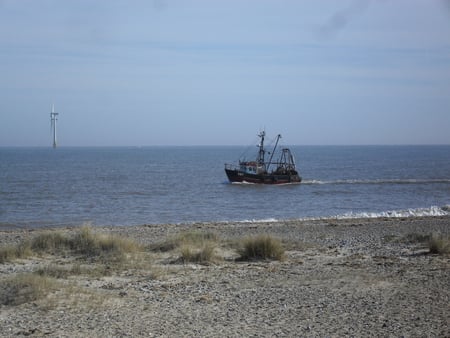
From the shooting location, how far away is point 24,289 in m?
9.95

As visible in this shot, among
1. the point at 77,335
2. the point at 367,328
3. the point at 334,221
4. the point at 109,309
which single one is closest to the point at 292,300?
the point at 367,328

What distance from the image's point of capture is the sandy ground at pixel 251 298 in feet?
27.5

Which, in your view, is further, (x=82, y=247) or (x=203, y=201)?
(x=203, y=201)

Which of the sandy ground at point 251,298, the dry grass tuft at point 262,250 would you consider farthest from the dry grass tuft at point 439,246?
the dry grass tuft at point 262,250

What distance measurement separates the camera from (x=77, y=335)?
802 centimetres

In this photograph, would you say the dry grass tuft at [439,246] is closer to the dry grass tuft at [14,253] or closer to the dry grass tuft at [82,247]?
the dry grass tuft at [82,247]

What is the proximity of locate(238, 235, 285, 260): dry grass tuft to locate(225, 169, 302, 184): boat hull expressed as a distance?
43892 mm

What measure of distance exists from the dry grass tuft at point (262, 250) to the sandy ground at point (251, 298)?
0.30 metres

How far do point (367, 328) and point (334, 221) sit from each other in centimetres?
1787

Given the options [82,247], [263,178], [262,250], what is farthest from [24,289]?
[263,178]

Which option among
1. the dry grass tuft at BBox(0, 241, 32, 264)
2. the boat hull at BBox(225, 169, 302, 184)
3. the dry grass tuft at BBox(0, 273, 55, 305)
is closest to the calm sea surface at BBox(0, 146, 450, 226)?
the boat hull at BBox(225, 169, 302, 184)

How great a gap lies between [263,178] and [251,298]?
158ft

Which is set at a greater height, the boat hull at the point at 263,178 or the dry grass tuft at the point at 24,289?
the dry grass tuft at the point at 24,289

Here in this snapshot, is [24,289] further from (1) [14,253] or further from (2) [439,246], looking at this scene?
(2) [439,246]
